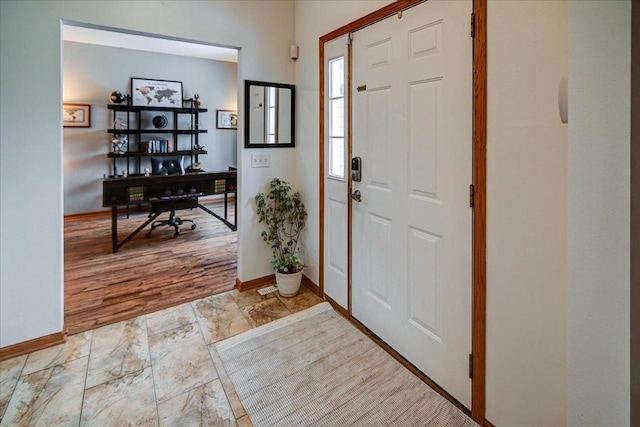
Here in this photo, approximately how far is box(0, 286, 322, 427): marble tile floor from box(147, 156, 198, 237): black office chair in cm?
206

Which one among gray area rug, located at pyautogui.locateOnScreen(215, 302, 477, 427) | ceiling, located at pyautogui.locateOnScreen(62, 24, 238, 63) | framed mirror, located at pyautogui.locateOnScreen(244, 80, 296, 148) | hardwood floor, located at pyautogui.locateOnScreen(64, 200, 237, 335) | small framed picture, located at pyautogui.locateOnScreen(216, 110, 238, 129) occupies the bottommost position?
gray area rug, located at pyautogui.locateOnScreen(215, 302, 477, 427)

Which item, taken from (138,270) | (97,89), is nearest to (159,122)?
(97,89)

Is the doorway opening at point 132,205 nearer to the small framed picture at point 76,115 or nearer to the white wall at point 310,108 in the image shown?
the small framed picture at point 76,115

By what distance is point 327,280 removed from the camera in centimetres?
272

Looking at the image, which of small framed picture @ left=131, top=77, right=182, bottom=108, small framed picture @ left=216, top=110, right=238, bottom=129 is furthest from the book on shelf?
small framed picture @ left=216, top=110, right=238, bottom=129

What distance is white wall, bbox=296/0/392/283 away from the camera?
2584 millimetres

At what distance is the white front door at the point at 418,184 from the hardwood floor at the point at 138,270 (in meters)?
1.60

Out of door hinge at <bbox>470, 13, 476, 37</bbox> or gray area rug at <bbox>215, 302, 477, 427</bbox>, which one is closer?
door hinge at <bbox>470, 13, 476, 37</bbox>

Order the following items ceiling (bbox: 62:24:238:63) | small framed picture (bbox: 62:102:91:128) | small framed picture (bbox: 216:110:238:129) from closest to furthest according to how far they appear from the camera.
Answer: ceiling (bbox: 62:24:238:63), small framed picture (bbox: 62:102:91:128), small framed picture (bbox: 216:110:238:129)

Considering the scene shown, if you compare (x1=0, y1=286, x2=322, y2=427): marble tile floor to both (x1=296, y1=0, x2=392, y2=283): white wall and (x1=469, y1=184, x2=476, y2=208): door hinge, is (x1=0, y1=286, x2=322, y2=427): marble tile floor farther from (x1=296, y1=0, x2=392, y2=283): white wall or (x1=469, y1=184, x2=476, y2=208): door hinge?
(x1=469, y1=184, x2=476, y2=208): door hinge

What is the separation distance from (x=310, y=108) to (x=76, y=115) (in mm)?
4855

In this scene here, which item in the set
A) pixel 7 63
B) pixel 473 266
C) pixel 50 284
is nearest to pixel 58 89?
pixel 7 63

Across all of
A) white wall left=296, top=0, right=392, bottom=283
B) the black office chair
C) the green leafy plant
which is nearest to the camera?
white wall left=296, top=0, right=392, bottom=283

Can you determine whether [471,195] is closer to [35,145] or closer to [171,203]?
[35,145]
